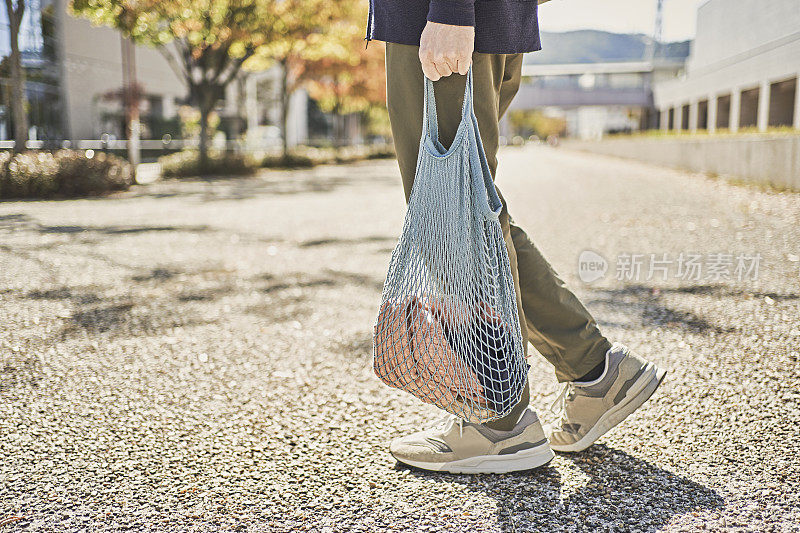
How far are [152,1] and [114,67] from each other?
13.4 metres

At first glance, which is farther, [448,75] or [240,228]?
[240,228]

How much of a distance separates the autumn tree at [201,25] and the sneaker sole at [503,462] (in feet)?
45.1

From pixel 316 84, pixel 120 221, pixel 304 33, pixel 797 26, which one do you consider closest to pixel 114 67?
pixel 316 84

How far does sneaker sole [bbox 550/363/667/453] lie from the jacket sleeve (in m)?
1.03

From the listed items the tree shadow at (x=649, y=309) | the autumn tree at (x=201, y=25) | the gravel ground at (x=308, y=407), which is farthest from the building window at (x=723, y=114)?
the autumn tree at (x=201, y=25)

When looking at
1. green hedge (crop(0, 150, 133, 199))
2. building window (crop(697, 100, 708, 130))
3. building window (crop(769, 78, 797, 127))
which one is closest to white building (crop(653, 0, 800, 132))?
building window (crop(769, 78, 797, 127))

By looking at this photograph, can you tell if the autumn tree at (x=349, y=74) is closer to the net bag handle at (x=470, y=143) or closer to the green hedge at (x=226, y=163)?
the green hedge at (x=226, y=163)

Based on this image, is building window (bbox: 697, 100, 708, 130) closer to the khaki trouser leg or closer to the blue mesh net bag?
the khaki trouser leg

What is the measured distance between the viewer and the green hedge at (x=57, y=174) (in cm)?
962

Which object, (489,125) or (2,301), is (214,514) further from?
(2,301)

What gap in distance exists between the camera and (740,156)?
32.0 ft

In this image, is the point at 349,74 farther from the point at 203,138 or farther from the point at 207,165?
the point at 207,165

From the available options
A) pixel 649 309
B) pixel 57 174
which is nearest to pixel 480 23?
pixel 649 309

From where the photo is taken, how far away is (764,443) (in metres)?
1.84
